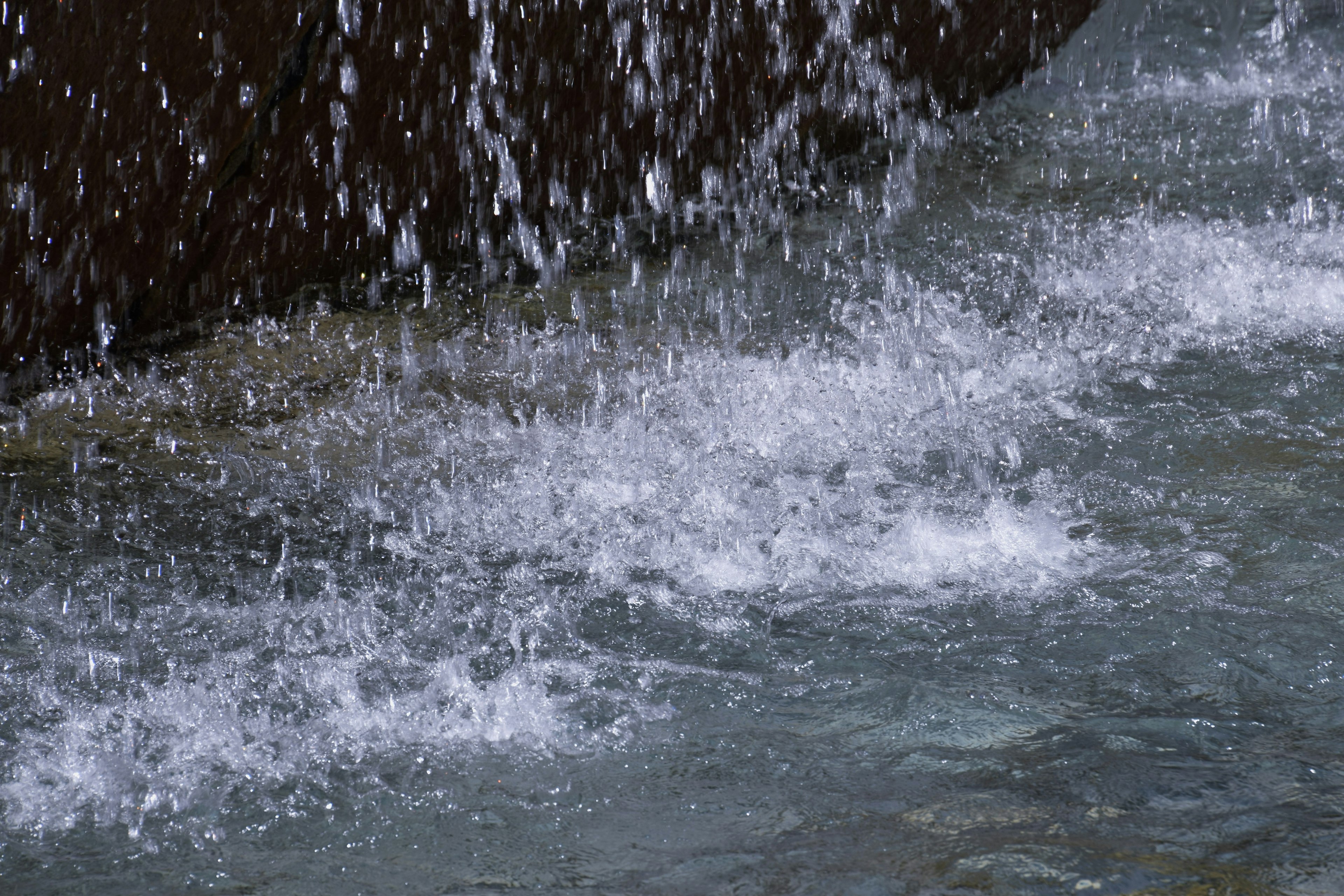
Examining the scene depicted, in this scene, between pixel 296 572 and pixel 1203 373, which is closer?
pixel 296 572

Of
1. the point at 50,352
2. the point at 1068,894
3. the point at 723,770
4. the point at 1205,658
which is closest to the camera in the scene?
the point at 1068,894

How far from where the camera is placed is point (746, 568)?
2.54 metres

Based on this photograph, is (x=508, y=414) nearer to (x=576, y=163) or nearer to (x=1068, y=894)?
(x=576, y=163)

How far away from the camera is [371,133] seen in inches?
153

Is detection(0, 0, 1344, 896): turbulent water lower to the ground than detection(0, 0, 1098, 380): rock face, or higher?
lower

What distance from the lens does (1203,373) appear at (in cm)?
336

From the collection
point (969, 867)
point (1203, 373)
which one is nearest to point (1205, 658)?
point (969, 867)

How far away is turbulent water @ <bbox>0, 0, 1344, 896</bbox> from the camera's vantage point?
1645mm

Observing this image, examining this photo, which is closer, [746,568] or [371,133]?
[746,568]

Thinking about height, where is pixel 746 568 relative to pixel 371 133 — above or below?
below

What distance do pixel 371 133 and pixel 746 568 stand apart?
2.21 metres

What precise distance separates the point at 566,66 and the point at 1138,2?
11.4ft

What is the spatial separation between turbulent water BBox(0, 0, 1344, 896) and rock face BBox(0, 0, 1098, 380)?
0.78 ft

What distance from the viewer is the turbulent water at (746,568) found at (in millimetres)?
1645
